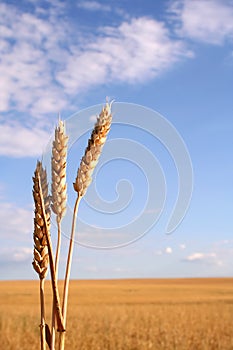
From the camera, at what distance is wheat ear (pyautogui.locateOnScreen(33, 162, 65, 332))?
86 centimetres

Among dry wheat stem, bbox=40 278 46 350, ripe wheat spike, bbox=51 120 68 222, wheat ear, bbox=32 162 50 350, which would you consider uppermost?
ripe wheat spike, bbox=51 120 68 222

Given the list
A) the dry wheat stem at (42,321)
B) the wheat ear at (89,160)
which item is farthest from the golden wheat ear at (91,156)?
the dry wheat stem at (42,321)

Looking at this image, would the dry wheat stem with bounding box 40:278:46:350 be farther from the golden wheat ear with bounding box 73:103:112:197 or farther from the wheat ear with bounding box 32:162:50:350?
the golden wheat ear with bounding box 73:103:112:197

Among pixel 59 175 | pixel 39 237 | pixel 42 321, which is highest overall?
pixel 59 175

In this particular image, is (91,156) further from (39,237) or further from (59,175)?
(39,237)

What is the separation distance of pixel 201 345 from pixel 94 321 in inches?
117

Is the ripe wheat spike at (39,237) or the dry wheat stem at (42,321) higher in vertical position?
the ripe wheat spike at (39,237)

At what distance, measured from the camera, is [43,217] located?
88 centimetres

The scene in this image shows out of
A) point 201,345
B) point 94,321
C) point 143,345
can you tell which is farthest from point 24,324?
point 201,345

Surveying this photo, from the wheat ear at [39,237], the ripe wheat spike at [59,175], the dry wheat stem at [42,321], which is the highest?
the ripe wheat spike at [59,175]

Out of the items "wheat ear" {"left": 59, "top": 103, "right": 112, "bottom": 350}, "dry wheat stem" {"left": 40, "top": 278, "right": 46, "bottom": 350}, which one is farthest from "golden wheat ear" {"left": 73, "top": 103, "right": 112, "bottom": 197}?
"dry wheat stem" {"left": 40, "top": 278, "right": 46, "bottom": 350}

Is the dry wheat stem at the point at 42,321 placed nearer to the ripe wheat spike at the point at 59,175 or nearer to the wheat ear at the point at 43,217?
the wheat ear at the point at 43,217

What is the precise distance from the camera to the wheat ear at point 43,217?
859mm

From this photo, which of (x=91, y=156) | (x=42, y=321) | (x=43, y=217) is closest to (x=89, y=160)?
(x=91, y=156)
